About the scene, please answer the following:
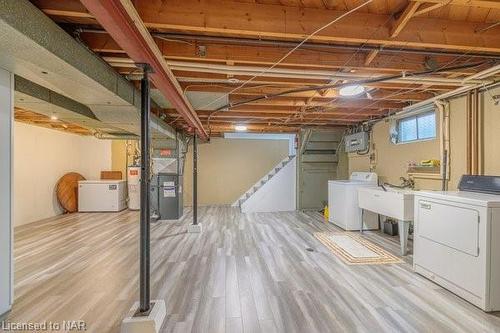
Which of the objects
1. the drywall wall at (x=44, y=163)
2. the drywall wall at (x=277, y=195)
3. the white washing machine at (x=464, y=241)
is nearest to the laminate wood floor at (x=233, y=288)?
Result: the white washing machine at (x=464, y=241)

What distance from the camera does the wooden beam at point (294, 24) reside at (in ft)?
5.82

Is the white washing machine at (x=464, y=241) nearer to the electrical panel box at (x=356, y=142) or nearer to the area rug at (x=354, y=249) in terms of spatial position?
the area rug at (x=354, y=249)

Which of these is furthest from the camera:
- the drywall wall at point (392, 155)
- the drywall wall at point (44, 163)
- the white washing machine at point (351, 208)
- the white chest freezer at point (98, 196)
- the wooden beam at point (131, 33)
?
the white chest freezer at point (98, 196)

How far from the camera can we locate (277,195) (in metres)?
6.95

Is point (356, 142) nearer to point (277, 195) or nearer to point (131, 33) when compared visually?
point (277, 195)

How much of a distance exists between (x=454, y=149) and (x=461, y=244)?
171 cm

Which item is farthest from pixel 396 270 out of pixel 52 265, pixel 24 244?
pixel 24 244

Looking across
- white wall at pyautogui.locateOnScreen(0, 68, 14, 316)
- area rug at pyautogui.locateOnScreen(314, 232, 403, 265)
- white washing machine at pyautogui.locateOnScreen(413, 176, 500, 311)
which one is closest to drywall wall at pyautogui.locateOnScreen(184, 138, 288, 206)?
area rug at pyautogui.locateOnScreen(314, 232, 403, 265)

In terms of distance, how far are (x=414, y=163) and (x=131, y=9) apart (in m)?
4.40

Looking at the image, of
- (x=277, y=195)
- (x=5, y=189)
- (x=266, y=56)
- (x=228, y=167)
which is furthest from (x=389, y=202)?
(x=228, y=167)

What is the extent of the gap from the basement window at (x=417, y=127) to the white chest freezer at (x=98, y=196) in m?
6.55

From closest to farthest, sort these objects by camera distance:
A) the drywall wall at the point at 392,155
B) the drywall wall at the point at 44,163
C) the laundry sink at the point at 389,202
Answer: the laundry sink at the point at 389,202 < the drywall wall at the point at 392,155 < the drywall wall at the point at 44,163

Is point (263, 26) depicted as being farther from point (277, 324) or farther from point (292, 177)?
point (292, 177)

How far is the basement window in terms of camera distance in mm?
3999
